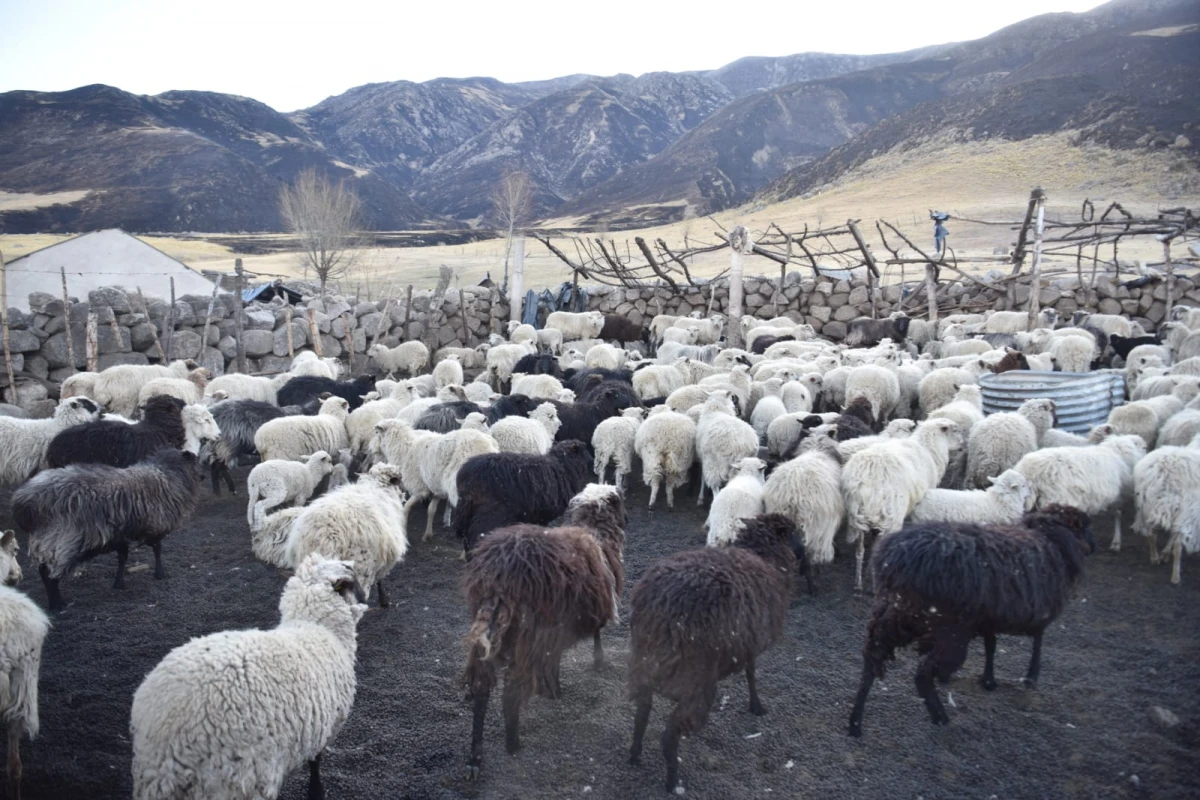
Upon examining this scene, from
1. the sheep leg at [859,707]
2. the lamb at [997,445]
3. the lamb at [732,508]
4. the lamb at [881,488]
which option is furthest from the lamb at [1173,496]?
the sheep leg at [859,707]

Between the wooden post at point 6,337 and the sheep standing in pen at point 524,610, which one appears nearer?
the sheep standing in pen at point 524,610

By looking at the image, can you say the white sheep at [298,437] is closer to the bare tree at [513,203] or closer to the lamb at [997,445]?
the lamb at [997,445]

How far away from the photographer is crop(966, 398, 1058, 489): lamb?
25.4 ft

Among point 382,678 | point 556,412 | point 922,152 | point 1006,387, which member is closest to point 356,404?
point 556,412

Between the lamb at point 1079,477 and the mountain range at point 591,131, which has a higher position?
the mountain range at point 591,131

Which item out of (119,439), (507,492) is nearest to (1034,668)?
(507,492)

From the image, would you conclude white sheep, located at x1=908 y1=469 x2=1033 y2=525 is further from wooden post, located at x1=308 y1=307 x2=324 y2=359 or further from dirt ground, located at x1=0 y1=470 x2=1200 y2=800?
wooden post, located at x1=308 y1=307 x2=324 y2=359

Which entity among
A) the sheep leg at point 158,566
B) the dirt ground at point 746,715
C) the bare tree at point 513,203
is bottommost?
the dirt ground at point 746,715

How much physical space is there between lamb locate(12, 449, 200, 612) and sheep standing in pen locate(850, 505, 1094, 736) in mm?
5696

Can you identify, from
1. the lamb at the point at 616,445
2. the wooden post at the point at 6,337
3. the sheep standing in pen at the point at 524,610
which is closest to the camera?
the sheep standing in pen at the point at 524,610

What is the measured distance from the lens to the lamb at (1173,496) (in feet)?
20.0

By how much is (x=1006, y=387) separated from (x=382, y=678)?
26.6 feet

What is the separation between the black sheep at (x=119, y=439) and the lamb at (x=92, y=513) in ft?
4.30

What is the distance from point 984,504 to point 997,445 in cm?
186
